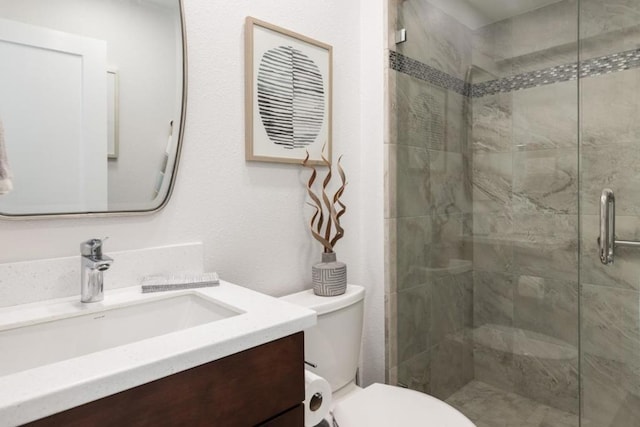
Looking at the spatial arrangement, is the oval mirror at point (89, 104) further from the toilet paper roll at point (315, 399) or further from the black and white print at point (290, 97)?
the toilet paper roll at point (315, 399)

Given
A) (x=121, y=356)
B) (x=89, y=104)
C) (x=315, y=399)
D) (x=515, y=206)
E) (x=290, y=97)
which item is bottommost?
(x=315, y=399)

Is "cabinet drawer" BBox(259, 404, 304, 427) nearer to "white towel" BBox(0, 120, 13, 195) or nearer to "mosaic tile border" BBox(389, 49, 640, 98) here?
"white towel" BBox(0, 120, 13, 195)

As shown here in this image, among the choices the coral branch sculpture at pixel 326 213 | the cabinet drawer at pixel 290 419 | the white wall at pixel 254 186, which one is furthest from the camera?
the coral branch sculpture at pixel 326 213

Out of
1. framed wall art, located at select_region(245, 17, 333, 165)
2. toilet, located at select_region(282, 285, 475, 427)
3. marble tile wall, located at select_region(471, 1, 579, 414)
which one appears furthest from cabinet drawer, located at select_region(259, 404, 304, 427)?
marble tile wall, located at select_region(471, 1, 579, 414)

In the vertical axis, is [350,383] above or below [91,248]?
below

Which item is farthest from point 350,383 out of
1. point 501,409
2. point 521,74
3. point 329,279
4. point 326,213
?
point 521,74

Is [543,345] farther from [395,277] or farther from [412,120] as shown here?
[412,120]

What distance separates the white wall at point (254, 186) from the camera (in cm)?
112

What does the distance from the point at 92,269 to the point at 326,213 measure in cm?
89

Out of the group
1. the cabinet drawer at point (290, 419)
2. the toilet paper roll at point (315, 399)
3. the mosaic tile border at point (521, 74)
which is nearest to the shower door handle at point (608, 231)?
the mosaic tile border at point (521, 74)

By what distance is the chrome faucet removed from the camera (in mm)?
919

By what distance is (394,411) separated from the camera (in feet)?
3.97

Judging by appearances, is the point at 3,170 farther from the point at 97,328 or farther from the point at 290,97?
the point at 290,97

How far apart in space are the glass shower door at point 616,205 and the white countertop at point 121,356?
1483mm
